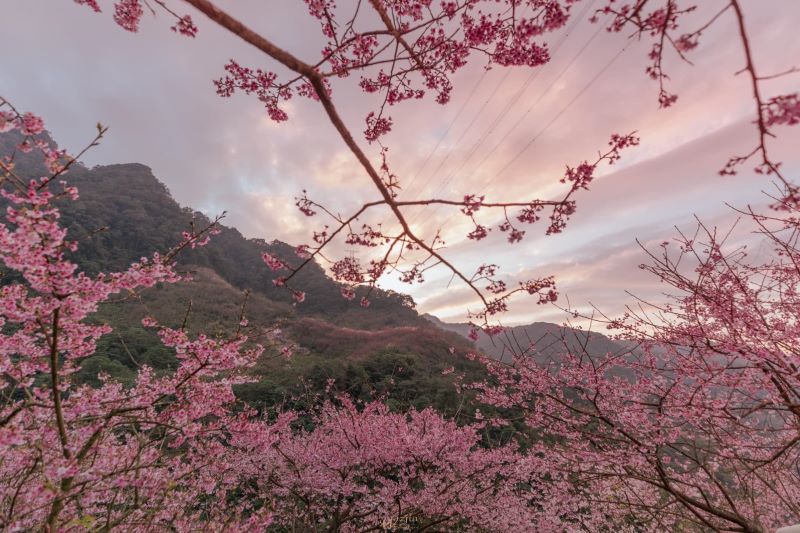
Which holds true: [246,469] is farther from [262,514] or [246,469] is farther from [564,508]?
[564,508]

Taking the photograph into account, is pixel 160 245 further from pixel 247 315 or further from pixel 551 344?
pixel 551 344

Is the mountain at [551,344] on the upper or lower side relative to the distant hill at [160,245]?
lower

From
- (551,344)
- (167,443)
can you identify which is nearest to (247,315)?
(167,443)

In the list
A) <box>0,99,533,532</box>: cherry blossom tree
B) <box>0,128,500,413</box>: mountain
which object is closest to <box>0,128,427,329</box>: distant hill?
<box>0,128,500,413</box>: mountain

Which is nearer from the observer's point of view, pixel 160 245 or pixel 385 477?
pixel 385 477

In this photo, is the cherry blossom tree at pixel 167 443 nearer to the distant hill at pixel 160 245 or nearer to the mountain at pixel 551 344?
the mountain at pixel 551 344

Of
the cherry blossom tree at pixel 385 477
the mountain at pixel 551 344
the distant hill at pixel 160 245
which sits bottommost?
the cherry blossom tree at pixel 385 477

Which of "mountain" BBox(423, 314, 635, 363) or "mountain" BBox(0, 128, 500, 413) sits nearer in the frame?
"mountain" BBox(423, 314, 635, 363)

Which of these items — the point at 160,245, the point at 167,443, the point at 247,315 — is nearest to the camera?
the point at 167,443

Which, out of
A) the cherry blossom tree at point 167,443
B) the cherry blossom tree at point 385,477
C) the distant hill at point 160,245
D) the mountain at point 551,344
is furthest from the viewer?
the distant hill at point 160,245

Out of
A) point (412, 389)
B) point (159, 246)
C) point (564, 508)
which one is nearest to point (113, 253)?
point (159, 246)

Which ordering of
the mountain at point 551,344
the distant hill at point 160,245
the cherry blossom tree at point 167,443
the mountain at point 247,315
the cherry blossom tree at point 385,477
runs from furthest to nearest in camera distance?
the distant hill at point 160,245, the mountain at point 247,315, the cherry blossom tree at point 385,477, the mountain at point 551,344, the cherry blossom tree at point 167,443

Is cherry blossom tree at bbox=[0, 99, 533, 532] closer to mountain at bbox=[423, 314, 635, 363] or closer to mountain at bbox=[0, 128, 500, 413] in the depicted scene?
mountain at bbox=[0, 128, 500, 413]

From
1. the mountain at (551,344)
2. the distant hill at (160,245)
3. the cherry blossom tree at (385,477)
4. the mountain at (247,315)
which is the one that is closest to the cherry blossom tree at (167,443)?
the cherry blossom tree at (385,477)
